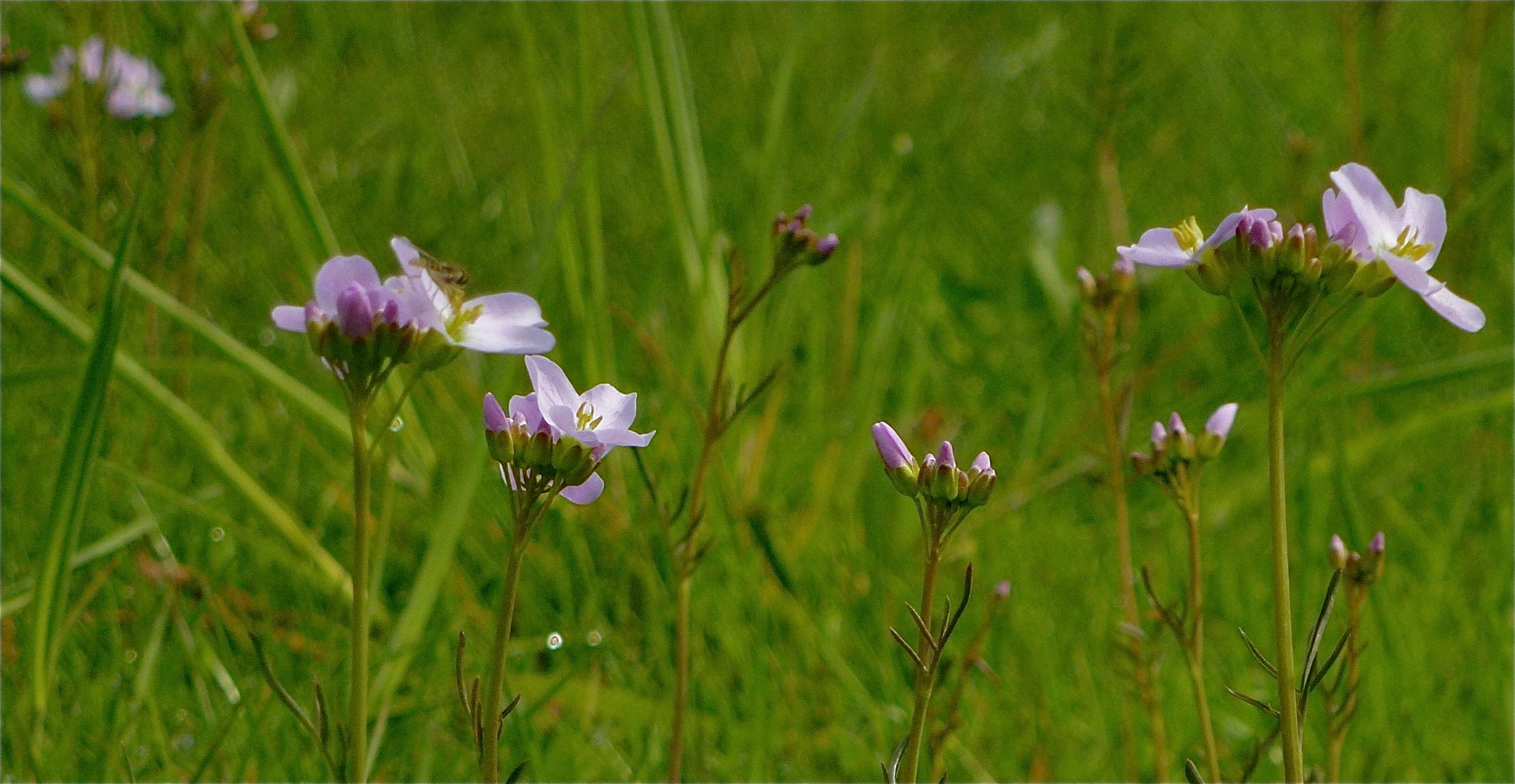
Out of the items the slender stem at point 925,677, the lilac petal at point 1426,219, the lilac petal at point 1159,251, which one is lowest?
the slender stem at point 925,677

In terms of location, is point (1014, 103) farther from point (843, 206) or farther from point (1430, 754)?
point (1430, 754)

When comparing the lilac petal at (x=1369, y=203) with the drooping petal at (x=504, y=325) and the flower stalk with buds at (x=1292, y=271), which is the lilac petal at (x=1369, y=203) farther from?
the drooping petal at (x=504, y=325)

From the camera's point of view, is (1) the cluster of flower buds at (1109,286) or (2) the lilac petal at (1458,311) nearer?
(2) the lilac petal at (1458,311)

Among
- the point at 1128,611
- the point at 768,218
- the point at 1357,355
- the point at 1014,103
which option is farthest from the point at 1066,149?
the point at 1128,611

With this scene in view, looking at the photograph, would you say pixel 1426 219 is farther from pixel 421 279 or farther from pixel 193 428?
pixel 193 428

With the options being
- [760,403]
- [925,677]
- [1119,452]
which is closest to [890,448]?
[925,677]

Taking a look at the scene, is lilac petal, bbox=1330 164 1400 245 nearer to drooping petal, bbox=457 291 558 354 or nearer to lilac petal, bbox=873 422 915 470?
lilac petal, bbox=873 422 915 470

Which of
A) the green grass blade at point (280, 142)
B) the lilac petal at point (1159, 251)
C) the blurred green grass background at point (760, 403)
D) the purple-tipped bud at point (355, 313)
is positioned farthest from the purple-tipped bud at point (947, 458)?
the green grass blade at point (280, 142)

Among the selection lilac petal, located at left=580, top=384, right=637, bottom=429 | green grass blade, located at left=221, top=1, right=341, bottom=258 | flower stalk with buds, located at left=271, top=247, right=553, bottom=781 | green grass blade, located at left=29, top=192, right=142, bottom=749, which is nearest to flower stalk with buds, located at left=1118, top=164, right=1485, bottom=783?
lilac petal, located at left=580, top=384, right=637, bottom=429
